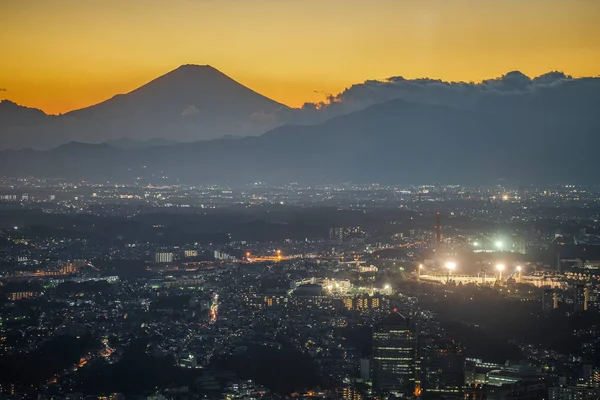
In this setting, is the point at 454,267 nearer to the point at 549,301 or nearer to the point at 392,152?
the point at 549,301

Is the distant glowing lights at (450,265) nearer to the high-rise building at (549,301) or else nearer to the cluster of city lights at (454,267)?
the cluster of city lights at (454,267)

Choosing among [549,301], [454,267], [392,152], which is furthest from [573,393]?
[392,152]

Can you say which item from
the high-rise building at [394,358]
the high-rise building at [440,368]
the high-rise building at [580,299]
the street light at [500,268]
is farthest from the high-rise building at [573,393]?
the street light at [500,268]

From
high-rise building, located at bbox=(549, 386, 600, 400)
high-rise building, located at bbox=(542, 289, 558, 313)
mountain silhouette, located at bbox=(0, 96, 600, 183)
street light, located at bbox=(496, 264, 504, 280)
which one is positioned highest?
mountain silhouette, located at bbox=(0, 96, 600, 183)

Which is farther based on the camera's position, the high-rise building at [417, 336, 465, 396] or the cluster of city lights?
the cluster of city lights

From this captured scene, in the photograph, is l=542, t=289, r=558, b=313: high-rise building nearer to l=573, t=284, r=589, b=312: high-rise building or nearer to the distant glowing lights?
l=573, t=284, r=589, b=312: high-rise building

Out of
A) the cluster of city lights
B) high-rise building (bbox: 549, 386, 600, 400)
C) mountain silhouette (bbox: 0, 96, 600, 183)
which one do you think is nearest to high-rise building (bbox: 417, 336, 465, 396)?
high-rise building (bbox: 549, 386, 600, 400)

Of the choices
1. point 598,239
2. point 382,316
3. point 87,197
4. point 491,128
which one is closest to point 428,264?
point 598,239
